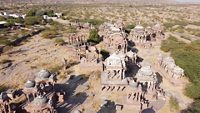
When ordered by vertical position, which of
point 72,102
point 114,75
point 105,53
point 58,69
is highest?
point 105,53

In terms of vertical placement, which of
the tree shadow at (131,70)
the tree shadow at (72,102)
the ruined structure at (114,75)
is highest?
the ruined structure at (114,75)

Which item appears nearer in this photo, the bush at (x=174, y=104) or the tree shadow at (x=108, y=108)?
the tree shadow at (x=108, y=108)

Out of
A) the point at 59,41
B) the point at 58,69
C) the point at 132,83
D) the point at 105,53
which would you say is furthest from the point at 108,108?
the point at 59,41

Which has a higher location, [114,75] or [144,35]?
[144,35]

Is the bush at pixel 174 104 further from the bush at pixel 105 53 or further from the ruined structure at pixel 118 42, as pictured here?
the bush at pixel 105 53

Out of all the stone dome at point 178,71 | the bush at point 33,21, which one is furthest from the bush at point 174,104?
the bush at point 33,21

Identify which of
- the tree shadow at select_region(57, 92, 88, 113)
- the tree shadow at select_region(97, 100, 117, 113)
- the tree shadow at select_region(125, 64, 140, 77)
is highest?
the tree shadow at select_region(125, 64, 140, 77)

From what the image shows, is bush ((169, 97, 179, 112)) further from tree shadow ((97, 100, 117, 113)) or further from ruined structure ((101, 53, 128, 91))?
tree shadow ((97, 100, 117, 113))

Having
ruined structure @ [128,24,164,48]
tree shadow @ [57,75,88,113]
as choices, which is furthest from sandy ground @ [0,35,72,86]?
ruined structure @ [128,24,164,48]

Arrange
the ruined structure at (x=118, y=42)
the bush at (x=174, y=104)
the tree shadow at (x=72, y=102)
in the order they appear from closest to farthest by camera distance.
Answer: the tree shadow at (x=72, y=102) → the bush at (x=174, y=104) → the ruined structure at (x=118, y=42)

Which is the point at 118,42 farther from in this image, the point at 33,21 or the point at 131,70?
the point at 33,21

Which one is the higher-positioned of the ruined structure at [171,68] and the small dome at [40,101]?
the small dome at [40,101]
